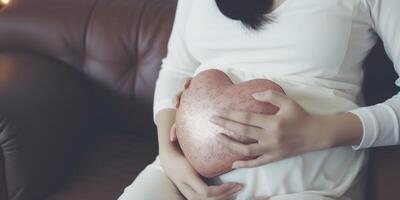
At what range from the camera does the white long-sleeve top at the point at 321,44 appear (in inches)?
29.3

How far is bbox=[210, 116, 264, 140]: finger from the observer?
698 mm

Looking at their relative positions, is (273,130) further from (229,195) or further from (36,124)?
(36,124)

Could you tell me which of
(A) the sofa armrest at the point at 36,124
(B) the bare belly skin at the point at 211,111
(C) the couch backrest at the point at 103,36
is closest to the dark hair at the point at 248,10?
(B) the bare belly skin at the point at 211,111

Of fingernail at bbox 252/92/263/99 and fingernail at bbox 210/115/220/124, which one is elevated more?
fingernail at bbox 252/92/263/99

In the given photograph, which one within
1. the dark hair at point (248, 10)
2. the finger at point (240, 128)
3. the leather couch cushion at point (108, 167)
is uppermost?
the dark hair at point (248, 10)

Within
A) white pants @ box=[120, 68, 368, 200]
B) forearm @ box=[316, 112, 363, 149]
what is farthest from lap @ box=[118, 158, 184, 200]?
forearm @ box=[316, 112, 363, 149]

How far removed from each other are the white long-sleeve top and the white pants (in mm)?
13

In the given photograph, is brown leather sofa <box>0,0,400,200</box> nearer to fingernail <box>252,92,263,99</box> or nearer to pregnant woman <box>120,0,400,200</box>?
pregnant woman <box>120,0,400,200</box>

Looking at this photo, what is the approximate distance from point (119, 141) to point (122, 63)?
0.20 m

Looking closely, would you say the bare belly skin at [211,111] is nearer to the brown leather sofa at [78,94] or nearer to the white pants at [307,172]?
the white pants at [307,172]

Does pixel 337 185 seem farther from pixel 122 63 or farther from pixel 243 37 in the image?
pixel 122 63

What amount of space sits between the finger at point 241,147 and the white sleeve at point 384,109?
168 mm

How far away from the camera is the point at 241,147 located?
703 mm

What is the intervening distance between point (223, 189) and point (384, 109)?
11.3 inches
